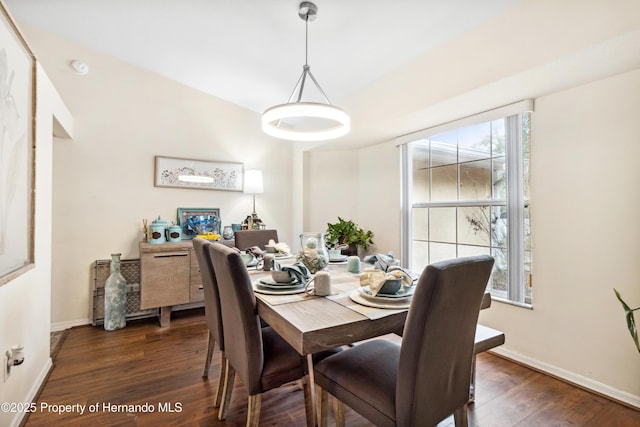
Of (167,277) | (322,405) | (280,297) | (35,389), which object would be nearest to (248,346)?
(280,297)

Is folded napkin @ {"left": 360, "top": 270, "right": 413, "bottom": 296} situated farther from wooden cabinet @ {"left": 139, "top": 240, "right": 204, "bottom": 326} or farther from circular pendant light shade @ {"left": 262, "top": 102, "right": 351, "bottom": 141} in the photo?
wooden cabinet @ {"left": 139, "top": 240, "right": 204, "bottom": 326}

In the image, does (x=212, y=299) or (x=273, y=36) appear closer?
(x=212, y=299)

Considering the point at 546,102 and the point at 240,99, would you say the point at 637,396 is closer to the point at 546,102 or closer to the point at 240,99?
the point at 546,102

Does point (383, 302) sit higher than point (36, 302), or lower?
higher

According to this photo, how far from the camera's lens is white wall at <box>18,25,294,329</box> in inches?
120

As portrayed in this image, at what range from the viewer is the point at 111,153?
326 centimetres

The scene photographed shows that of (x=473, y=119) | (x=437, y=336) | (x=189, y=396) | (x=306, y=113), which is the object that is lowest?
(x=189, y=396)

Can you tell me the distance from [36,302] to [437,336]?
2.36 m

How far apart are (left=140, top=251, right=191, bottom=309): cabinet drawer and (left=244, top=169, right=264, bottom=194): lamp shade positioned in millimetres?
1082

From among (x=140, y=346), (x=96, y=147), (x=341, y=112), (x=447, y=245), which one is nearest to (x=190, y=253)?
(x=140, y=346)

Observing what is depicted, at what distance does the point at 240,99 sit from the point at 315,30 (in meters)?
1.75

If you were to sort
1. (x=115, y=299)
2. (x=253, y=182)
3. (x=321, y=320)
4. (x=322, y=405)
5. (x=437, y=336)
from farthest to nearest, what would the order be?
(x=253, y=182)
(x=115, y=299)
(x=322, y=405)
(x=321, y=320)
(x=437, y=336)

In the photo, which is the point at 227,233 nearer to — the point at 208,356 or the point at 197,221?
the point at 197,221

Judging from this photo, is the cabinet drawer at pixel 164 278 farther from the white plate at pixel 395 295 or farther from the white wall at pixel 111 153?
the white plate at pixel 395 295
